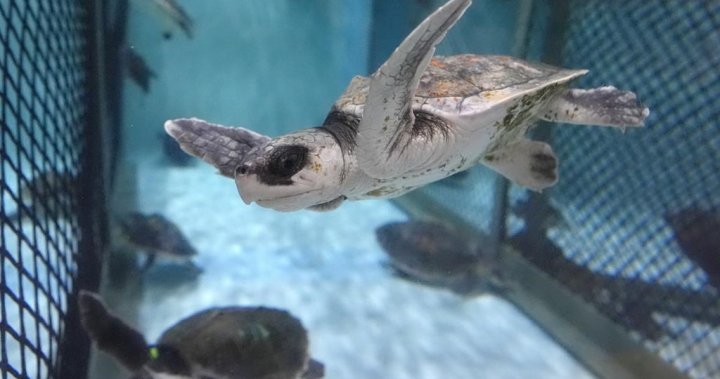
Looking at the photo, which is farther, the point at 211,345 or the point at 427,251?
the point at 427,251

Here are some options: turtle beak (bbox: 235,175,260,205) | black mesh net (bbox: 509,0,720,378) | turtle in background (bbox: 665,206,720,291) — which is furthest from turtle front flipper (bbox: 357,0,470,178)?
turtle in background (bbox: 665,206,720,291)

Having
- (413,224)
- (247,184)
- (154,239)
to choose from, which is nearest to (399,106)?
(247,184)

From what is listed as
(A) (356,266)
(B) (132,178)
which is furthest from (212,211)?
(A) (356,266)

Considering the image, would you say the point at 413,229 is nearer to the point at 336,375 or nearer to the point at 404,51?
the point at 336,375

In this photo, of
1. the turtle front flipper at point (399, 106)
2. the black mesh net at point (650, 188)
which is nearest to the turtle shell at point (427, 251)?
the black mesh net at point (650, 188)

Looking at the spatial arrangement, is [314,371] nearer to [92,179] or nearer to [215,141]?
[215,141]

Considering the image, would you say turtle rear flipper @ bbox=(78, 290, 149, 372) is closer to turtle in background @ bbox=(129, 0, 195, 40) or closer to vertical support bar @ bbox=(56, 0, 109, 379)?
vertical support bar @ bbox=(56, 0, 109, 379)

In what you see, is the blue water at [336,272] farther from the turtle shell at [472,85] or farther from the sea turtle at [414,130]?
the turtle shell at [472,85]
